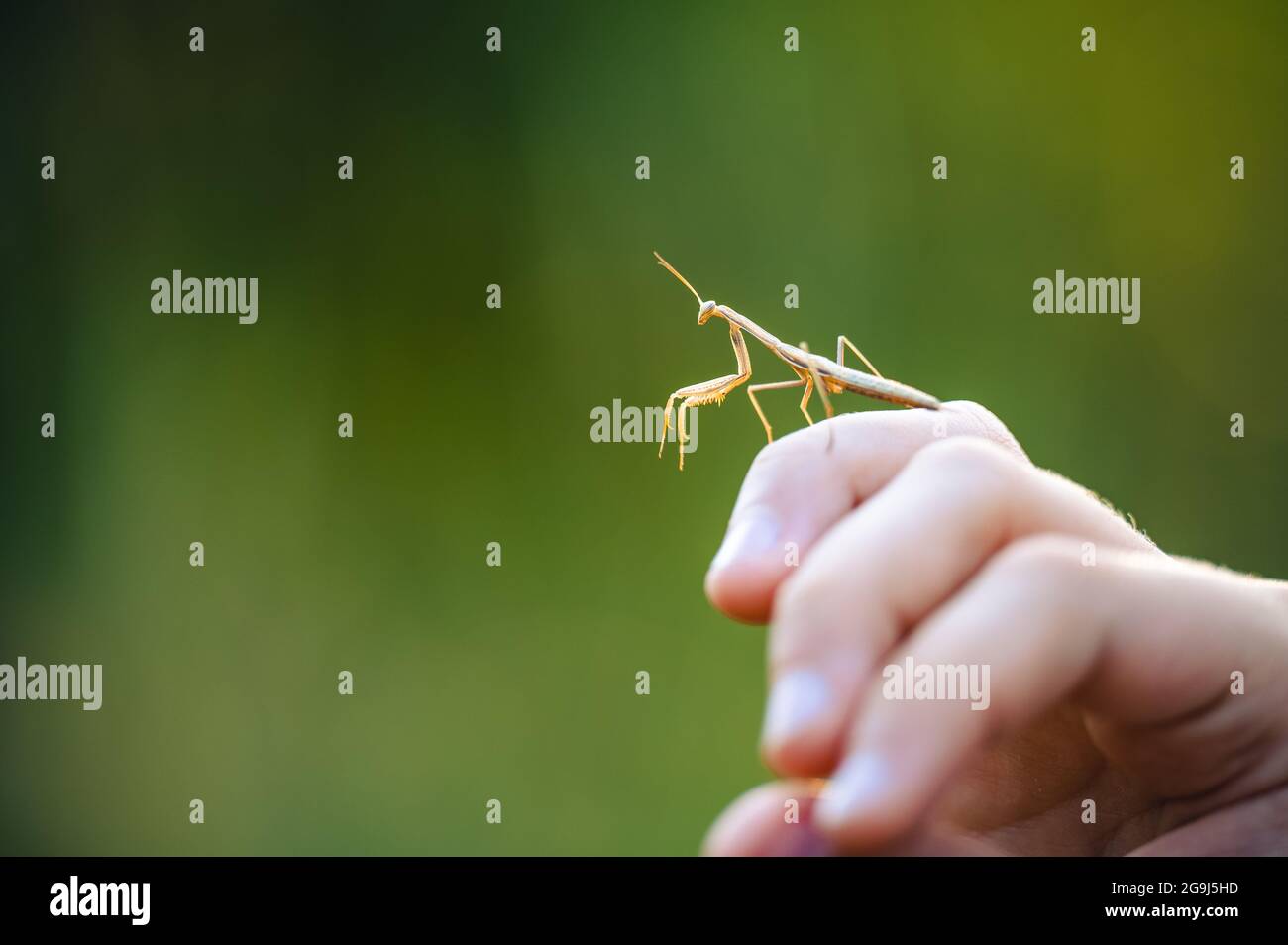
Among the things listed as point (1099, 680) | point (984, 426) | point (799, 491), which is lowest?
point (1099, 680)

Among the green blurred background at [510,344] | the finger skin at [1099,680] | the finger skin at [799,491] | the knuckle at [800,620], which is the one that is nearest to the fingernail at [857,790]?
the finger skin at [1099,680]

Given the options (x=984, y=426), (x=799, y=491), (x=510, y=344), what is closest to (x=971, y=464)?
(x=799, y=491)

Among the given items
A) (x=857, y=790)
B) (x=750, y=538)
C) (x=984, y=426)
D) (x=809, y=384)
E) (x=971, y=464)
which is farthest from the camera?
(x=809, y=384)

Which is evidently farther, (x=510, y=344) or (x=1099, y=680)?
(x=510, y=344)

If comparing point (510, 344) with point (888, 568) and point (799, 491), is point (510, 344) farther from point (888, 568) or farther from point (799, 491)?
point (888, 568)

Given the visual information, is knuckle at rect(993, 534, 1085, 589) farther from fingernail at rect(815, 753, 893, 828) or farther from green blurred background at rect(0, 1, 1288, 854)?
green blurred background at rect(0, 1, 1288, 854)

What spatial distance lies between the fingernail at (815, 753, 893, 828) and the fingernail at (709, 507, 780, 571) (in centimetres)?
37

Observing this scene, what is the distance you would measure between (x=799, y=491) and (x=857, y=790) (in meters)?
0.49

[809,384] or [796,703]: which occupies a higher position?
[809,384]

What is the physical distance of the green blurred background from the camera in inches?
164

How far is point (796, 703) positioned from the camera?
2.59 feet

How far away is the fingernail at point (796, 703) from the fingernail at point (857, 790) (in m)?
0.05

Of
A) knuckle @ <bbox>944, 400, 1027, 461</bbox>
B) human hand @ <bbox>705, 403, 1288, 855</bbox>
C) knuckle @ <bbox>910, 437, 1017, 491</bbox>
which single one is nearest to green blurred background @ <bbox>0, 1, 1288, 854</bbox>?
knuckle @ <bbox>944, 400, 1027, 461</bbox>

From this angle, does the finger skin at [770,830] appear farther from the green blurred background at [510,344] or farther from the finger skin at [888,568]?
the green blurred background at [510,344]
